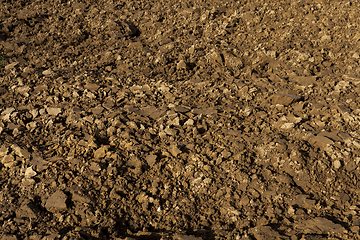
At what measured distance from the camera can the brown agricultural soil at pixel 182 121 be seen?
9.11ft

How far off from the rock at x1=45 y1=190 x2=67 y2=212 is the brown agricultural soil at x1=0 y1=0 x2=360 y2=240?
0.01 metres

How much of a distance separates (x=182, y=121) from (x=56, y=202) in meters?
1.39

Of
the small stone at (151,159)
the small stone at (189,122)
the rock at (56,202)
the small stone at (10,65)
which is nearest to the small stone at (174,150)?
the small stone at (151,159)

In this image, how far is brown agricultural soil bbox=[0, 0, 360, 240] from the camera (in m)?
2.78

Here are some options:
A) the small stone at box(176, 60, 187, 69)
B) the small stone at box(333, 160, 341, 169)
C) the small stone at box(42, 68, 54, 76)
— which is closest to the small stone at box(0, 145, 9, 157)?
the small stone at box(42, 68, 54, 76)

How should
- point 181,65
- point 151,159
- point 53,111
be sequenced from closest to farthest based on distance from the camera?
point 151,159 → point 53,111 → point 181,65

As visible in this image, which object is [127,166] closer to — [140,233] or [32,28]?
[140,233]

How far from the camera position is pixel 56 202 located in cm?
284

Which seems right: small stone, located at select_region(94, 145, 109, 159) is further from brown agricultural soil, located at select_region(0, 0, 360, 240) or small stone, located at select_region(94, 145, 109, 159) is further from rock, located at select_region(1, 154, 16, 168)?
rock, located at select_region(1, 154, 16, 168)

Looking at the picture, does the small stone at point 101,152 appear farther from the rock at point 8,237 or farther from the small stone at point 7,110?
the small stone at point 7,110

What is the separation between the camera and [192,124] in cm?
356

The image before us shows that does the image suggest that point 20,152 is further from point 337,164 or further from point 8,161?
point 337,164

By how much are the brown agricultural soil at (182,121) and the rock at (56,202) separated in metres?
0.01

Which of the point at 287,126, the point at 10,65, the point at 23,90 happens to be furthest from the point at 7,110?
the point at 287,126
